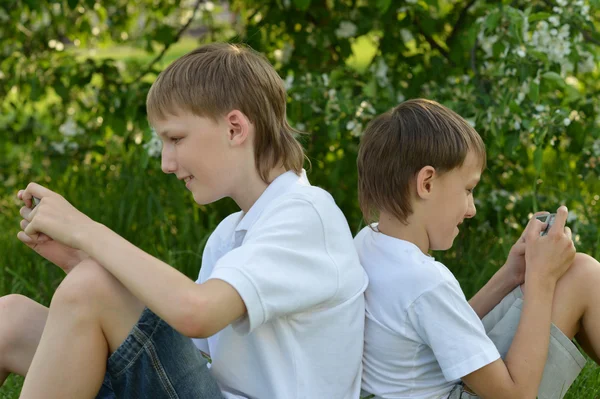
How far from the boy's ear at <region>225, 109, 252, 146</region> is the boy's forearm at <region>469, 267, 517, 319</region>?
72cm

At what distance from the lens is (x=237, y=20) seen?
4.10m

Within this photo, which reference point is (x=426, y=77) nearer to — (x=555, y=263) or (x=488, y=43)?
(x=488, y=43)

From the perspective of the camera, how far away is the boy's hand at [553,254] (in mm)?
1948

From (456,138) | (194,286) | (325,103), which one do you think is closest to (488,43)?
(325,103)

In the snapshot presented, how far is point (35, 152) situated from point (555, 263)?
2.42 metres

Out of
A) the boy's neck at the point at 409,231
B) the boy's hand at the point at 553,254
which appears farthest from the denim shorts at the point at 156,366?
the boy's hand at the point at 553,254

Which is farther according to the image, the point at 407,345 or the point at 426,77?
the point at 426,77

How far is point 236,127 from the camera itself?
6.41 ft

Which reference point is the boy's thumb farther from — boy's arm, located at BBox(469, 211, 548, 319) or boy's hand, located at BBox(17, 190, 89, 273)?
boy's hand, located at BBox(17, 190, 89, 273)

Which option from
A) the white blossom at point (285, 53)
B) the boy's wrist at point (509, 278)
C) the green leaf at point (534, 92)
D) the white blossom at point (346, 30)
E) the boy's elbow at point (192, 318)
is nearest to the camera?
the boy's elbow at point (192, 318)

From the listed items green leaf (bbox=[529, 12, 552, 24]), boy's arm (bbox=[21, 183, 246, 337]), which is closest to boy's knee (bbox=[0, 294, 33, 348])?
boy's arm (bbox=[21, 183, 246, 337])

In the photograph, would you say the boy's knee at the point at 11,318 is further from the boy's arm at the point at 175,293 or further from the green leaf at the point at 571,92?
the green leaf at the point at 571,92

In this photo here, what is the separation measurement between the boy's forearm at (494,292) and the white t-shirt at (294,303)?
43 cm

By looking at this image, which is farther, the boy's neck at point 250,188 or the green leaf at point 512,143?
the green leaf at point 512,143
